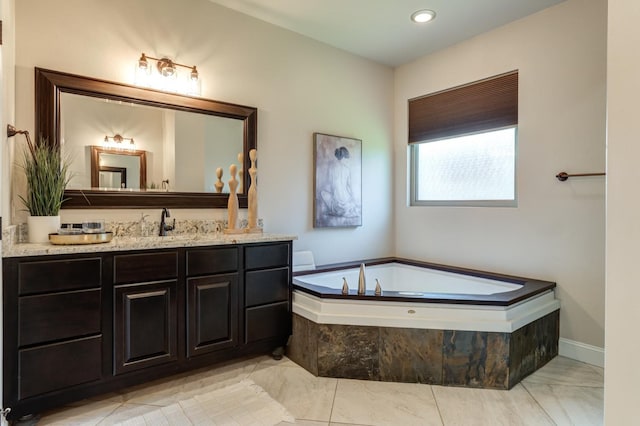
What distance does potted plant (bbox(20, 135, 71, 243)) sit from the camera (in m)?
1.98

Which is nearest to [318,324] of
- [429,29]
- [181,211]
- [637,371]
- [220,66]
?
[181,211]

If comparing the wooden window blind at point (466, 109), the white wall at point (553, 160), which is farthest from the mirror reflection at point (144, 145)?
the white wall at point (553, 160)

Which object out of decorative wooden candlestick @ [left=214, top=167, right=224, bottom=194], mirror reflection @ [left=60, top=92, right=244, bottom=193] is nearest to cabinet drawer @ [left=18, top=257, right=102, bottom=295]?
mirror reflection @ [left=60, top=92, right=244, bottom=193]

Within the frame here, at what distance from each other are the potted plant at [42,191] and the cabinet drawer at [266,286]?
119cm

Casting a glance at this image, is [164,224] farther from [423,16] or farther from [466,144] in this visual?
[466,144]

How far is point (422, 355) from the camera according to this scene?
2252 mm

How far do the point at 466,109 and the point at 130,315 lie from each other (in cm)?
322

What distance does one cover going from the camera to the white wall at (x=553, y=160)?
257cm

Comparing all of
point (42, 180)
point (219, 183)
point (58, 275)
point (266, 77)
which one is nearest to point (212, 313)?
point (58, 275)

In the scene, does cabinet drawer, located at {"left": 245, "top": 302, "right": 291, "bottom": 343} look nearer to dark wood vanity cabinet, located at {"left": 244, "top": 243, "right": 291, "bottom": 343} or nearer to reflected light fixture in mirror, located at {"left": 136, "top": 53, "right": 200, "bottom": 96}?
dark wood vanity cabinet, located at {"left": 244, "top": 243, "right": 291, "bottom": 343}

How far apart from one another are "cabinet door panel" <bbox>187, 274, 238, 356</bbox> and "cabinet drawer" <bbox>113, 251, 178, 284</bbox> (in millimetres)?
156

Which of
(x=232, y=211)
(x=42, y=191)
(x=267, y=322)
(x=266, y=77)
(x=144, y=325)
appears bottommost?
(x=267, y=322)

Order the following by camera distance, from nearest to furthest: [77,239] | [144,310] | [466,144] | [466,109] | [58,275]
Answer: [58,275], [77,239], [144,310], [466,109], [466,144]

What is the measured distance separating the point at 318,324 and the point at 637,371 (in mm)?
1694
